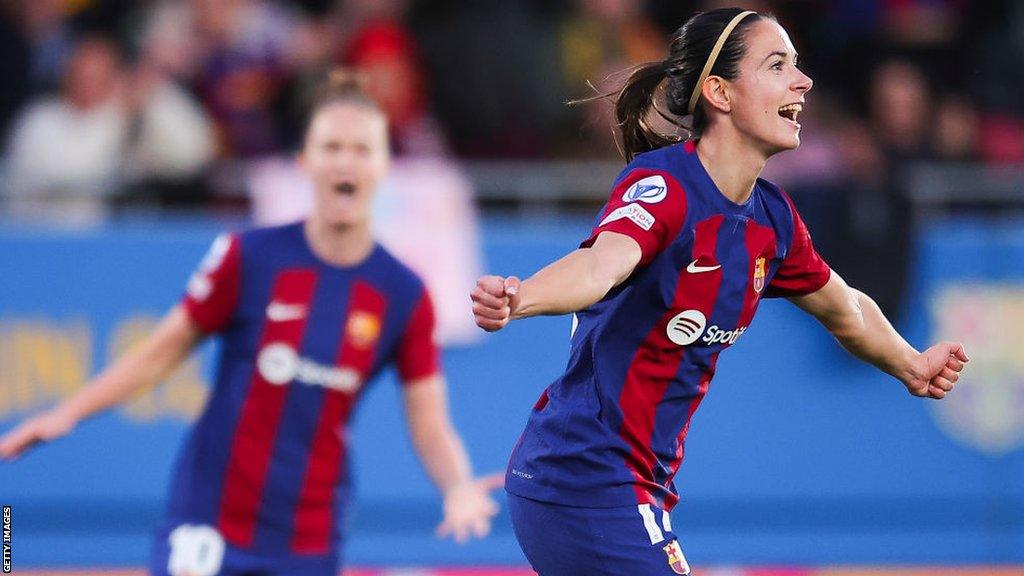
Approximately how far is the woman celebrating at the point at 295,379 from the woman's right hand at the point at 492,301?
1835mm

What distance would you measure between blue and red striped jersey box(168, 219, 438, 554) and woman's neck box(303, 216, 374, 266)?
3cm

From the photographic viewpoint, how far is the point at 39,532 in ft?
28.1

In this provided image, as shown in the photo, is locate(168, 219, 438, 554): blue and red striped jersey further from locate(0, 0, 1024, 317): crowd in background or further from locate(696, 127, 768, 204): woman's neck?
locate(0, 0, 1024, 317): crowd in background

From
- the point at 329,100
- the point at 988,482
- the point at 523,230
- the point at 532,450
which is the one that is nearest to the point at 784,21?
the point at 523,230

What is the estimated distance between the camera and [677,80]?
14.1ft

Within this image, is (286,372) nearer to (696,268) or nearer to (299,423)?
(299,423)

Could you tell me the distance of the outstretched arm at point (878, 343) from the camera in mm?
4371

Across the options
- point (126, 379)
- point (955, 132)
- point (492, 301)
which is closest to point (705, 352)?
point (492, 301)

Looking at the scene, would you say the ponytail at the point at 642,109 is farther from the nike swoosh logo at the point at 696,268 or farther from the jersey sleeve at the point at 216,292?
the jersey sleeve at the point at 216,292

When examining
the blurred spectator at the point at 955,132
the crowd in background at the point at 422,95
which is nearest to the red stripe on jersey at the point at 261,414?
the crowd in background at the point at 422,95

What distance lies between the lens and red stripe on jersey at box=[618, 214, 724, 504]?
156 inches

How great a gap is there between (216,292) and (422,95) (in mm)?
4218

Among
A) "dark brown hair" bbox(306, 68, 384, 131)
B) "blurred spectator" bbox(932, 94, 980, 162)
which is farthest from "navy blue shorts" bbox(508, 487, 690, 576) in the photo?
"blurred spectator" bbox(932, 94, 980, 162)

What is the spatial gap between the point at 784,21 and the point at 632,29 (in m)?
1.08
